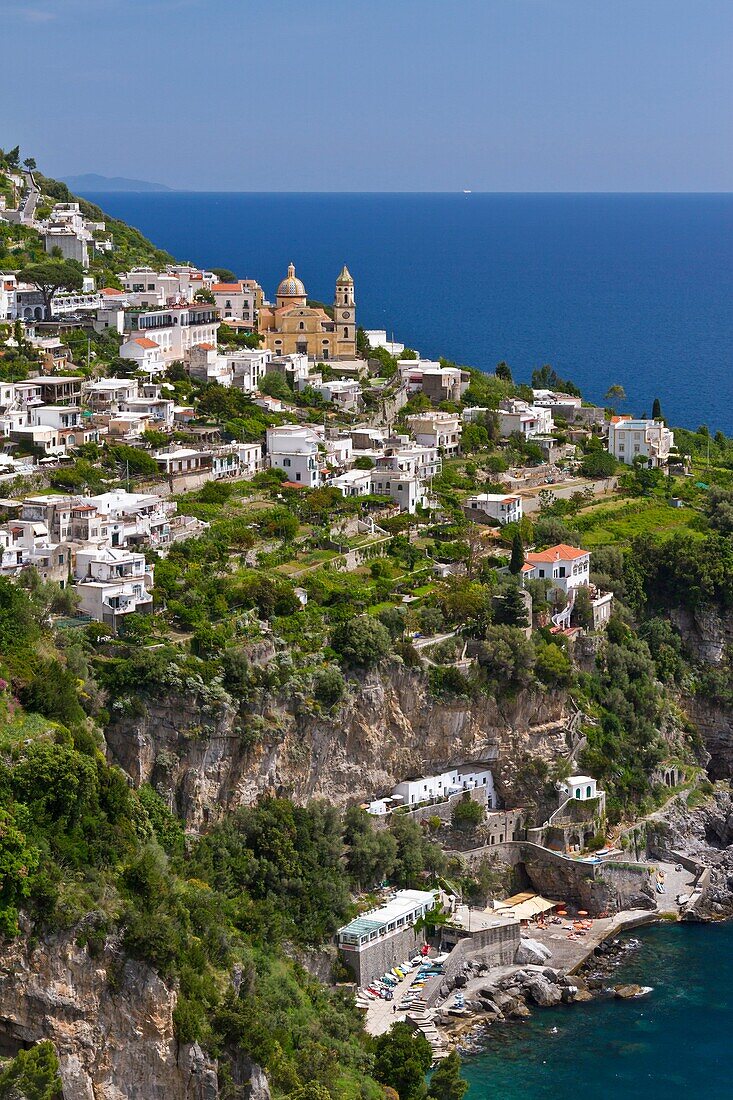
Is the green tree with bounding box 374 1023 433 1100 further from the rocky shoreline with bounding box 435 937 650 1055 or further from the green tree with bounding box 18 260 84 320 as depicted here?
the green tree with bounding box 18 260 84 320

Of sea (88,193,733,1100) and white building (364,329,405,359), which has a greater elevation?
white building (364,329,405,359)

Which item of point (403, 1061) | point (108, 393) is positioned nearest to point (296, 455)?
point (108, 393)

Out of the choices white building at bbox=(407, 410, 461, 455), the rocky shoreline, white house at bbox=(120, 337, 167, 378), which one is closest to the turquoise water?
the rocky shoreline

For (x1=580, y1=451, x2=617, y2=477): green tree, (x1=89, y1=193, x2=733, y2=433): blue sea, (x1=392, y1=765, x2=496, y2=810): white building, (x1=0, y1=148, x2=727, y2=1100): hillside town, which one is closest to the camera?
(x1=0, y1=148, x2=727, y2=1100): hillside town

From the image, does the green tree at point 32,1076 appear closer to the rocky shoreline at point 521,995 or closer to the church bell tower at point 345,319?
the rocky shoreline at point 521,995

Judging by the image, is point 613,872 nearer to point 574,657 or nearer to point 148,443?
point 574,657
